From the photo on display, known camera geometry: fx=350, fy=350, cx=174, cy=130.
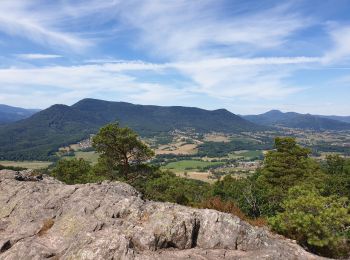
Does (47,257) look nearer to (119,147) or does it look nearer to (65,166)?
(119,147)

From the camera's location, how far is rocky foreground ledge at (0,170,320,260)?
53.1 ft

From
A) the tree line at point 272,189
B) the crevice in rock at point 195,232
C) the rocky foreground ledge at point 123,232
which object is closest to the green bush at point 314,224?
the tree line at point 272,189

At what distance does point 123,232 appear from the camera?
17047 millimetres

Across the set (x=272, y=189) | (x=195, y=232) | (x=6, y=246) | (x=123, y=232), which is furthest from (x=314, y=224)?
(x=272, y=189)

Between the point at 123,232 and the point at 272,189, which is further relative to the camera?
the point at 272,189

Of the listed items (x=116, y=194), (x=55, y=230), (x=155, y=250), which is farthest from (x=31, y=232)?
(x=155, y=250)

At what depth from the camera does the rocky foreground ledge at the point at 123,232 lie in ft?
53.1

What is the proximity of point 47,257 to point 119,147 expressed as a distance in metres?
26.7

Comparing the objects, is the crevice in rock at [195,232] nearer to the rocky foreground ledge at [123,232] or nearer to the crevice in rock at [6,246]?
the rocky foreground ledge at [123,232]

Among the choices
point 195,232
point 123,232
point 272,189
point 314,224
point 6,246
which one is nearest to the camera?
point 123,232

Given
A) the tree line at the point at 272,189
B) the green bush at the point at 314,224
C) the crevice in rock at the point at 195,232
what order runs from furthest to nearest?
the tree line at the point at 272,189
the green bush at the point at 314,224
the crevice in rock at the point at 195,232

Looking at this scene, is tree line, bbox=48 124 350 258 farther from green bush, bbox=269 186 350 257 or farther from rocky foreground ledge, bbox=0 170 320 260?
rocky foreground ledge, bbox=0 170 320 260

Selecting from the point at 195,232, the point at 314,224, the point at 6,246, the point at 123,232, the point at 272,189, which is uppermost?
the point at 123,232

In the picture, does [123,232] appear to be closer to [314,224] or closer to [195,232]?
[195,232]
